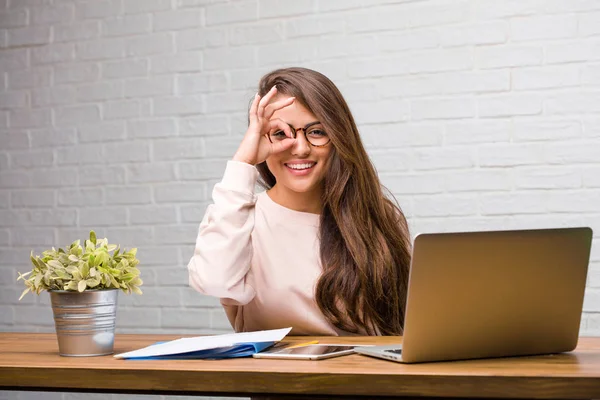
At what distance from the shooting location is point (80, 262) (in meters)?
1.46

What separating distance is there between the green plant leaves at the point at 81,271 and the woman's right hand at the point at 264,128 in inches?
21.7

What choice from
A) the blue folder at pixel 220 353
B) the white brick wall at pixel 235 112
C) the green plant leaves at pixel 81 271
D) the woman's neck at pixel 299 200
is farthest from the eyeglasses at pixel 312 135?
the white brick wall at pixel 235 112

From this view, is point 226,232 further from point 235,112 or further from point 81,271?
point 235,112

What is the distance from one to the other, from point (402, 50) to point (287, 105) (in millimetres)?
1074

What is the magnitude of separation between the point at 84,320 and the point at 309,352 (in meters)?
Result: 0.41

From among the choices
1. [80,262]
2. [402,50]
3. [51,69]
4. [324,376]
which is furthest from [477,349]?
[51,69]

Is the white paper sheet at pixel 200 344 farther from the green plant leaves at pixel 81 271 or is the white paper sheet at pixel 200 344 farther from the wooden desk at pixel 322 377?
the green plant leaves at pixel 81 271

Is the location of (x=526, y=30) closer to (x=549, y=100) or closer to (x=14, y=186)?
(x=549, y=100)

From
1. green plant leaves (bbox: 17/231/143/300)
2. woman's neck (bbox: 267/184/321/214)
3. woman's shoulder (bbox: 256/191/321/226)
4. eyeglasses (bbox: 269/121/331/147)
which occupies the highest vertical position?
eyeglasses (bbox: 269/121/331/147)

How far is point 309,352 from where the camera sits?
1385 mm

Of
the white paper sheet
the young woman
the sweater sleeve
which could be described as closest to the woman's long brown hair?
the young woman

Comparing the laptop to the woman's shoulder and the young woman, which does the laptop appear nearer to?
the young woman

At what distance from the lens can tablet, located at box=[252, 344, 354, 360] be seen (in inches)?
53.3

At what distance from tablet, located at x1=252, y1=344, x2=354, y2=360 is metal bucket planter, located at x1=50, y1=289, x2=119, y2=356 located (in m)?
0.29
